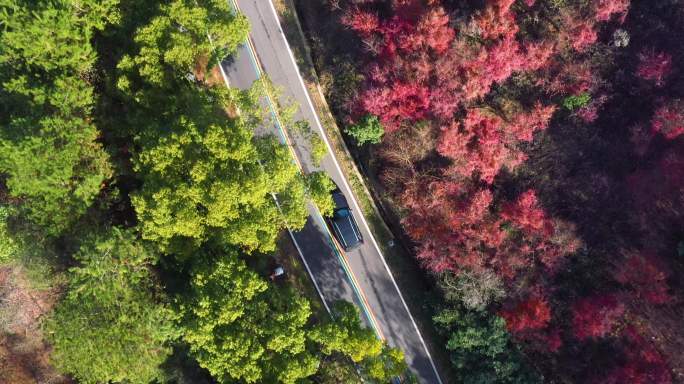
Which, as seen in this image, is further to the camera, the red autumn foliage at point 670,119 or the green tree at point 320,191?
the red autumn foliage at point 670,119

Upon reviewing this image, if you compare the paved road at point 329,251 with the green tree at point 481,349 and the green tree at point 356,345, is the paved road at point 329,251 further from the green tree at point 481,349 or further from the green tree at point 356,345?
the green tree at point 356,345

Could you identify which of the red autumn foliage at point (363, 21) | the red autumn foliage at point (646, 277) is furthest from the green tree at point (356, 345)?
the red autumn foliage at point (363, 21)

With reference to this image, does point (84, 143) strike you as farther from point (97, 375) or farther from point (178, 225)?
point (97, 375)

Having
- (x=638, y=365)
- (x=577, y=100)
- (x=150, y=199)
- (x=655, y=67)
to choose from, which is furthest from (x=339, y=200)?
(x=655, y=67)

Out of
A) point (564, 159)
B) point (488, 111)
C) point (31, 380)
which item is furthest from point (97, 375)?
point (564, 159)

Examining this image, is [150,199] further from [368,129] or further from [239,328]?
[368,129]
